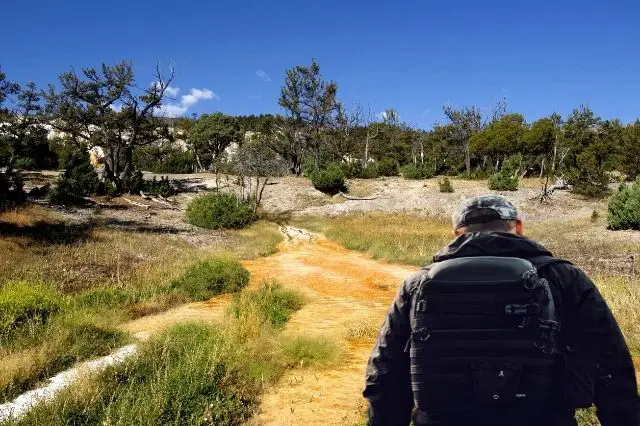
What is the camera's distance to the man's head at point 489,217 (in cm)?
232

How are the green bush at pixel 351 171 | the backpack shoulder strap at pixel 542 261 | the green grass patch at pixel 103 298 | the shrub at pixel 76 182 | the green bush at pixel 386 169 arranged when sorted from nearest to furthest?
the backpack shoulder strap at pixel 542 261
the green grass patch at pixel 103 298
the shrub at pixel 76 182
the green bush at pixel 351 171
the green bush at pixel 386 169

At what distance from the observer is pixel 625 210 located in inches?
787

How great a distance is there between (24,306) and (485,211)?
28.1 ft

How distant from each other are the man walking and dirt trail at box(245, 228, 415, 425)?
355 centimetres

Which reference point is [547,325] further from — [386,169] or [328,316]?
[386,169]

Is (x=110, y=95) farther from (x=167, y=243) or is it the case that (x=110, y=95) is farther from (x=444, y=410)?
(x=444, y=410)

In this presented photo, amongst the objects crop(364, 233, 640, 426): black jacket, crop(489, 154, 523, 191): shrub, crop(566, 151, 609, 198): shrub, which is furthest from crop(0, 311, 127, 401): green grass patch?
crop(566, 151, 609, 198): shrub

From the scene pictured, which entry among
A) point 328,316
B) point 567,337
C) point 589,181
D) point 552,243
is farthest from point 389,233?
point 567,337

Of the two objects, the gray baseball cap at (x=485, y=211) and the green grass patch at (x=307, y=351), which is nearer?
the gray baseball cap at (x=485, y=211)

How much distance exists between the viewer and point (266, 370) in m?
6.60

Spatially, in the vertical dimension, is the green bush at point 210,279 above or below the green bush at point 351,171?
below

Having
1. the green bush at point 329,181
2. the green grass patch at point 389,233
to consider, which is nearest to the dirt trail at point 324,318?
the green grass patch at point 389,233

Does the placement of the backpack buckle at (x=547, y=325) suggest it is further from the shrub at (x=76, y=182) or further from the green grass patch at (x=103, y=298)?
the shrub at (x=76, y=182)

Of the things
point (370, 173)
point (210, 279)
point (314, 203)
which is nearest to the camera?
point (210, 279)
